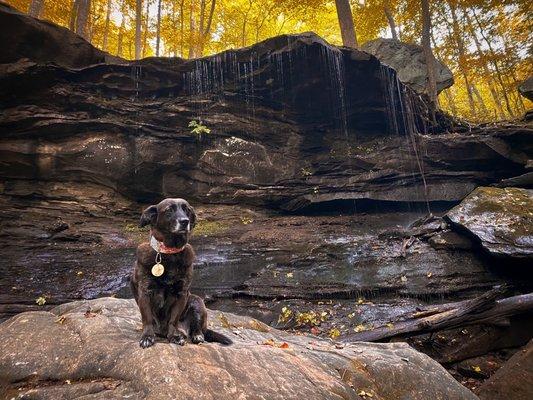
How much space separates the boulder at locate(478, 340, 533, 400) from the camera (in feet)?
17.9

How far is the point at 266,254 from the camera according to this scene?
35.4 ft

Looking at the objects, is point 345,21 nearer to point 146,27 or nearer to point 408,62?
point 408,62

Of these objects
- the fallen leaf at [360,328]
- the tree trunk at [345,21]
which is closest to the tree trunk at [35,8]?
the tree trunk at [345,21]

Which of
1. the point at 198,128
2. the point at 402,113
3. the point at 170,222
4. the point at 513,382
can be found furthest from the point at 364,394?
the point at 402,113

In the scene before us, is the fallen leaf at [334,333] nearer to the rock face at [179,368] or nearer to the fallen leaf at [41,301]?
the rock face at [179,368]

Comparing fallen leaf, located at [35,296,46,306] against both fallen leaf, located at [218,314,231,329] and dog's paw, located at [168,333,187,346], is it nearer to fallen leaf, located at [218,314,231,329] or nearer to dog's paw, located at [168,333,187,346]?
fallen leaf, located at [218,314,231,329]

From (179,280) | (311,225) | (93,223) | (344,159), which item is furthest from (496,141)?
(93,223)

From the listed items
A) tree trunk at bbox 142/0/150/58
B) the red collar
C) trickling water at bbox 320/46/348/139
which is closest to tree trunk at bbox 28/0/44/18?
tree trunk at bbox 142/0/150/58

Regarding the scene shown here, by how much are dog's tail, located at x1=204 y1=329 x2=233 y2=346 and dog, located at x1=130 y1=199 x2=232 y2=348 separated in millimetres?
257

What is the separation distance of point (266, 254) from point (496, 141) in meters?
10.2

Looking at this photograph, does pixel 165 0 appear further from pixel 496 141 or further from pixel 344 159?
pixel 496 141

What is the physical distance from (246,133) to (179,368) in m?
13.3

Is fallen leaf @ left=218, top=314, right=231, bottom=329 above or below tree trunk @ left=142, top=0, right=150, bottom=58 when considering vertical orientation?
below

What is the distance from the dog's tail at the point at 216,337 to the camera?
155 inches
